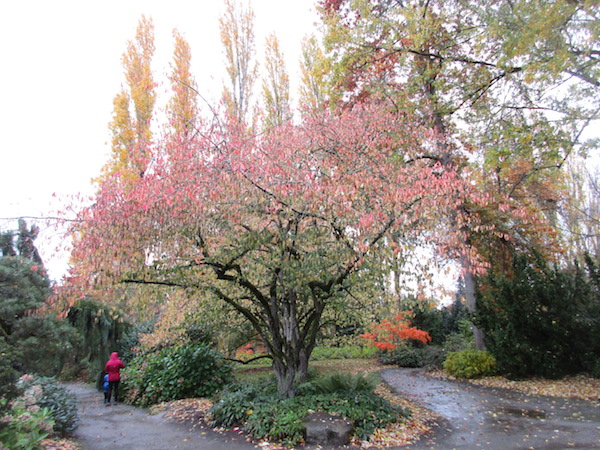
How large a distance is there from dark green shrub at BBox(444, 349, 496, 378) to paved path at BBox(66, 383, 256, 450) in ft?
24.2

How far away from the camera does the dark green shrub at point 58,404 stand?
5.63 meters

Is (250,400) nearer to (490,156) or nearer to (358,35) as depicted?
(490,156)

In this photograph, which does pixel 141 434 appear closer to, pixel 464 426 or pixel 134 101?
pixel 464 426

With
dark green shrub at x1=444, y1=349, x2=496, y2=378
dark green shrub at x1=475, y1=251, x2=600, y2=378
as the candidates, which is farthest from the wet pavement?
dark green shrub at x1=444, y1=349, x2=496, y2=378

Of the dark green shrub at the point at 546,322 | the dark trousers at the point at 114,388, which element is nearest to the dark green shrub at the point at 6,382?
the dark trousers at the point at 114,388

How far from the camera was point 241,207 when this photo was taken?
5051 mm

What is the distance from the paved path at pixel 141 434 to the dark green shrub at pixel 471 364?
24.2 feet

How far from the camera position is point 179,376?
27.1ft

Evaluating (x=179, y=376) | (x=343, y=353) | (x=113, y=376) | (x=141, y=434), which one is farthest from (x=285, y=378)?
(x=343, y=353)

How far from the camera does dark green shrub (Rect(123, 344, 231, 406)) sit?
26.7 feet

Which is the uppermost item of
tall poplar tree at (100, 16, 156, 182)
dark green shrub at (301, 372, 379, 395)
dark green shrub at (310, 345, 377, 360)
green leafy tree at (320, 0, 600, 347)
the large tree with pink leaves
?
tall poplar tree at (100, 16, 156, 182)

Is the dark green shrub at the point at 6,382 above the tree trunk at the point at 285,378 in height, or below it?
above

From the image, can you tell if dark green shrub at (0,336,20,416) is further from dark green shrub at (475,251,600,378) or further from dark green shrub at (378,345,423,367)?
dark green shrub at (378,345,423,367)

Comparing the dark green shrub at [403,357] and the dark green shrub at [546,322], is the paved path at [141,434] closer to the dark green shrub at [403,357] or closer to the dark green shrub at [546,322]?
the dark green shrub at [546,322]
